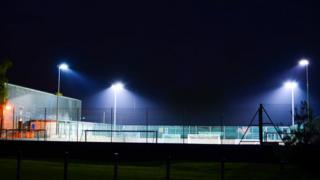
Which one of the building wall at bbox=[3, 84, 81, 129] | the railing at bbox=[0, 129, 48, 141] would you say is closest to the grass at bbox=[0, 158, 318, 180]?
the railing at bbox=[0, 129, 48, 141]

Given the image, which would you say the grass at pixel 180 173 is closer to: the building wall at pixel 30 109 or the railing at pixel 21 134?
the railing at pixel 21 134

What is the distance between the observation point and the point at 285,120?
3972 centimetres

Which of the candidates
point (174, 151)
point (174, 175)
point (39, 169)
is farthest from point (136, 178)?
point (174, 151)

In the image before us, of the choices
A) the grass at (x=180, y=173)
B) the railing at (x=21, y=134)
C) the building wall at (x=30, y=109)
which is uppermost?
the building wall at (x=30, y=109)

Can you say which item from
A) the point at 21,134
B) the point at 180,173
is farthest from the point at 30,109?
the point at 180,173

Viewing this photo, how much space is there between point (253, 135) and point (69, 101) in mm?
33424

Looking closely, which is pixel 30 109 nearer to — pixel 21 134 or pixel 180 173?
pixel 21 134

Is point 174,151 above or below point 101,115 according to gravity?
Result: below

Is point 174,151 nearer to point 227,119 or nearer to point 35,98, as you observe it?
point 227,119

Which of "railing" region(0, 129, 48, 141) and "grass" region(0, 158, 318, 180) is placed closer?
"grass" region(0, 158, 318, 180)

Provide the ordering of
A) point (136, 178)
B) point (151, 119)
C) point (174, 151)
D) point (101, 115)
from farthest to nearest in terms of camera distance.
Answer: point (101, 115), point (151, 119), point (174, 151), point (136, 178)

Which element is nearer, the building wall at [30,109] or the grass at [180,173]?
the grass at [180,173]

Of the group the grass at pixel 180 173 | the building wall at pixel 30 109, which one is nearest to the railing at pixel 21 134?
the building wall at pixel 30 109

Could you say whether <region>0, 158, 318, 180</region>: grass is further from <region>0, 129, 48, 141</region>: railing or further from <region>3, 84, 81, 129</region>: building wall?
<region>3, 84, 81, 129</region>: building wall
